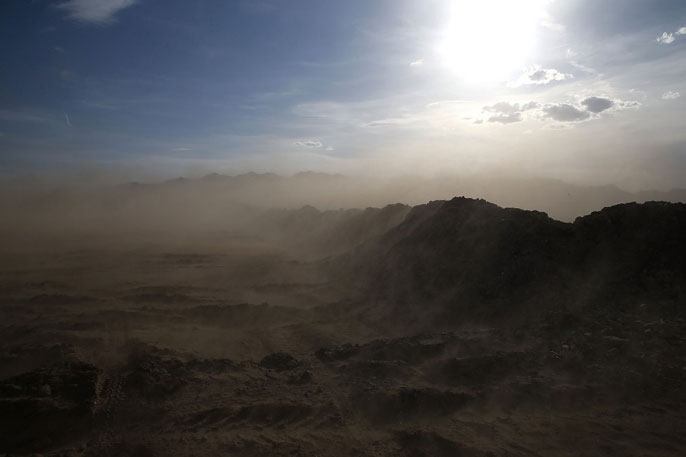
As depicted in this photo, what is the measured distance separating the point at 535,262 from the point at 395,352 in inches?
194

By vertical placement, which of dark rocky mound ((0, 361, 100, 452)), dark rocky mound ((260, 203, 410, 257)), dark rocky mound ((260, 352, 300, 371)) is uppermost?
dark rocky mound ((260, 203, 410, 257))

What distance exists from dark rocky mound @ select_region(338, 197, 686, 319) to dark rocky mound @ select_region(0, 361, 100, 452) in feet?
24.3

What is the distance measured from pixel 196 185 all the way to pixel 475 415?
9845 centimetres

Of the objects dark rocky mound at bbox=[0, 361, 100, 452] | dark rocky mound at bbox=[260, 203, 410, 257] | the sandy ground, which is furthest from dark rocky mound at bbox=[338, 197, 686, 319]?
dark rocky mound at bbox=[0, 361, 100, 452]

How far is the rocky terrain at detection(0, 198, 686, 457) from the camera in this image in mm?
5633

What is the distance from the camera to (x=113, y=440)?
566cm

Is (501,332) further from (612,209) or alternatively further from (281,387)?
(612,209)

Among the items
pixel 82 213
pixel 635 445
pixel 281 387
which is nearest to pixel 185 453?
pixel 281 387

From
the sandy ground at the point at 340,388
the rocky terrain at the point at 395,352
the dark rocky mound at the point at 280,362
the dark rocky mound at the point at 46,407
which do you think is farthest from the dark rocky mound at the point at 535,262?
the dark rocky mound at the point at 46,407

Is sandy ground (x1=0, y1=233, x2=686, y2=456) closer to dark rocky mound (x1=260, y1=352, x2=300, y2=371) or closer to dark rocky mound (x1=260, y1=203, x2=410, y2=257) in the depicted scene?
dark rocky mound (x1=260, y1=352, x2=300, y2=371)

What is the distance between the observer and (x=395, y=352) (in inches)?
317

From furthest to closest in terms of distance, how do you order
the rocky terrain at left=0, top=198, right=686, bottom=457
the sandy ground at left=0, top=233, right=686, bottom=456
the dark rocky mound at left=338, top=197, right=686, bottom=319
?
1. the dark rocky mound at left=338, top=197, right=686, bottom=319
2. the rocky terrain at left=0, top=198, right=686, bottom=457
3. the sandy ground at left=0, top=233, right=686, bottom=456

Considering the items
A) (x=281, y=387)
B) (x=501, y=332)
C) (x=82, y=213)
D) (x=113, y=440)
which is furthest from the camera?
(x=82, y=213)

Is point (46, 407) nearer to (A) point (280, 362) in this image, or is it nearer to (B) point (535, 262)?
(A) point (280, 362)
